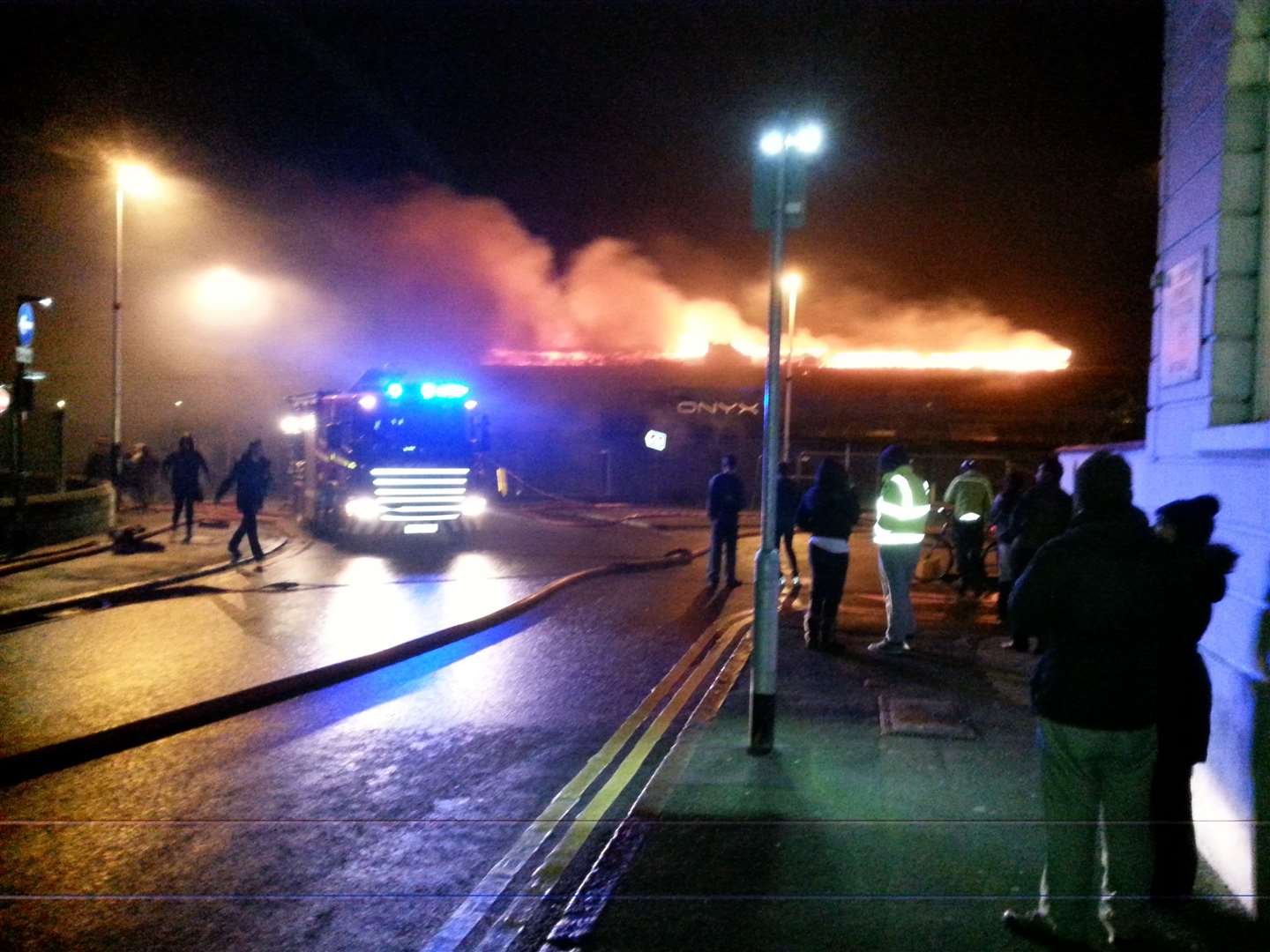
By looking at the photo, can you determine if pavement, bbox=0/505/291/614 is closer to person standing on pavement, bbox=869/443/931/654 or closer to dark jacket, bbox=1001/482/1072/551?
person standing on pavement, bbox=869/443/931/654

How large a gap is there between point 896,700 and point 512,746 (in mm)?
2695

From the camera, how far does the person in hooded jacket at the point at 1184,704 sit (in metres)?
3.82

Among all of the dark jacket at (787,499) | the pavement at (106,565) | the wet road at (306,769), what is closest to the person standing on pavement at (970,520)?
the dark jacket at (787,499)

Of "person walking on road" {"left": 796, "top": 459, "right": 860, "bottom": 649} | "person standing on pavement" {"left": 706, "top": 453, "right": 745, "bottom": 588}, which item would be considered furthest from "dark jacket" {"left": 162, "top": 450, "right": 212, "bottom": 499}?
"person walking on road" {"left": 796, "top": 459, "right": 860, "bottom": 649}

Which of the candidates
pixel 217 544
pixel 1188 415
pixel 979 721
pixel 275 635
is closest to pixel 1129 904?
pixel 1188 415

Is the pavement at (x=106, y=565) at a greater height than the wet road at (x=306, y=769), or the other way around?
the pavement at (x=106, y=565)

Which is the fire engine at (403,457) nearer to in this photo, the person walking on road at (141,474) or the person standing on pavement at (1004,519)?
the person walking on road at (141,474)

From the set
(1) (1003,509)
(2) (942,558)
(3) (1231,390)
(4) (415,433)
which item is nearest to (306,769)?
(3) (1231,390)

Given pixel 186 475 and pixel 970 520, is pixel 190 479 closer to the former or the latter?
pixel 186 475

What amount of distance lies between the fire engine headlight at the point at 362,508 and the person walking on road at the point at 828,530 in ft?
33.3

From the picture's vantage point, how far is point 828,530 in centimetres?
862

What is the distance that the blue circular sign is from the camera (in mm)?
13758

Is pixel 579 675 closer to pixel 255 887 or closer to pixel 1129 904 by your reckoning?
pixel 255 887

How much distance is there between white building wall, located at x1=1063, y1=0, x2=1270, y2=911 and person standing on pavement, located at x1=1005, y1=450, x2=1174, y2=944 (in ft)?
1.87
